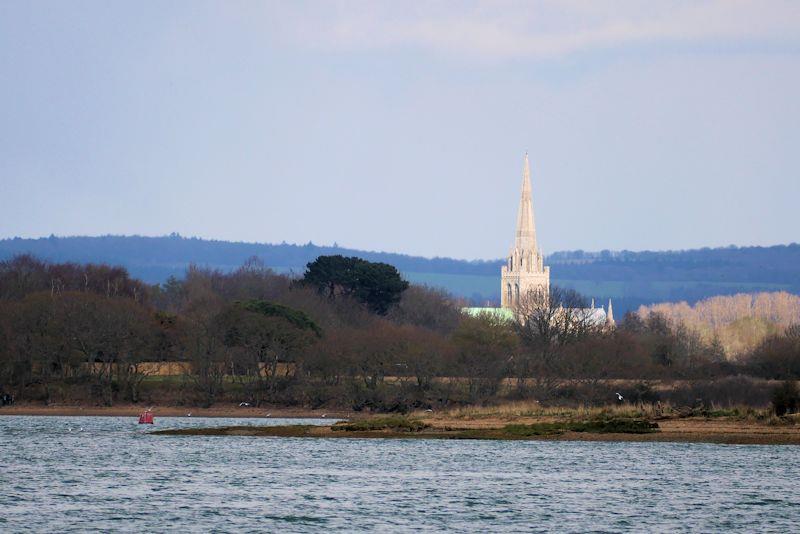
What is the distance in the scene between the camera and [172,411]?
338 ft

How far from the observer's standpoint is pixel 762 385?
9600cm

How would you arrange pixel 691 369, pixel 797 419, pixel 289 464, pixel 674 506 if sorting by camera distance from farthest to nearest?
pixel 691 369 → pixel 797 419 → pixel 289 464 → pixel 674 506

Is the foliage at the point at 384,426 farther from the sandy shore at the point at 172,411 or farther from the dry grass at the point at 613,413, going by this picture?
the sandy shore at the point at 172,411

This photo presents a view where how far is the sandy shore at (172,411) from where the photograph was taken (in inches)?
3939

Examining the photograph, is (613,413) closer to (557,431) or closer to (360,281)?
(557,431)

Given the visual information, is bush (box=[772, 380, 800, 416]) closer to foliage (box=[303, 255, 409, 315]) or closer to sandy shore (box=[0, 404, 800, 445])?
sandy shore (box=[0, 404, 800, 445])

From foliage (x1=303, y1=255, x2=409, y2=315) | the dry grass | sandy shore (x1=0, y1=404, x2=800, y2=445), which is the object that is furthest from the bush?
foliage (x1=303, y1=255, x2=409, y2=315)

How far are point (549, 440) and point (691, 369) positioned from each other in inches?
1646

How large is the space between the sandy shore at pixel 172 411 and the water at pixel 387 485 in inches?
911

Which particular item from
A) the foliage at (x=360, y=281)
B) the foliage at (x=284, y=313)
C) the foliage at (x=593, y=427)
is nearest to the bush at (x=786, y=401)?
the foliage at (x=593, y=427)

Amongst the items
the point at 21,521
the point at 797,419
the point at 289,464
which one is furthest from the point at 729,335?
the point at 21,521

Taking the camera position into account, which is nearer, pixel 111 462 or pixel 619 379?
pixel 111 462

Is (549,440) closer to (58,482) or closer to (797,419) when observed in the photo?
(797,419)

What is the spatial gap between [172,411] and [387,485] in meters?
50.3
